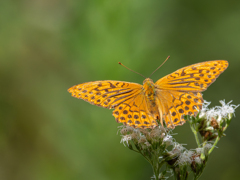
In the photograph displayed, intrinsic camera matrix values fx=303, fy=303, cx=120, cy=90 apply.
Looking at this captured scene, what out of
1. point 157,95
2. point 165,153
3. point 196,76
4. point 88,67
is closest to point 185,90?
point 196,76

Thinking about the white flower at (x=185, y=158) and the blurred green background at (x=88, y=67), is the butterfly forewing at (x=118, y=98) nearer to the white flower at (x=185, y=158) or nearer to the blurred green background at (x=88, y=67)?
the white flower at (x=185, y=158)

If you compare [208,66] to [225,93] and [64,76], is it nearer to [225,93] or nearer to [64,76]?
[225,93]

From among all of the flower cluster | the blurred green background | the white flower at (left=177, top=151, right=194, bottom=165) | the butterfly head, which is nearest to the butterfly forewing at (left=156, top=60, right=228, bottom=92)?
the butterfly head

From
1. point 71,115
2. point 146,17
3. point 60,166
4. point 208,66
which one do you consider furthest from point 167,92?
point 146,17

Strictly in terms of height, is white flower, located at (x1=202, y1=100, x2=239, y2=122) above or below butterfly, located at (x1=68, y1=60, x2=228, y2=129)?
below

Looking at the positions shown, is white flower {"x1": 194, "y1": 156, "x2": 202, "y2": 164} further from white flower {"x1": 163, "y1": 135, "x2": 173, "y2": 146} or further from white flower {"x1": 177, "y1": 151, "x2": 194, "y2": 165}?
white flower {"x1": 163, "y1": 135, "x2": 173, "y2": 146}

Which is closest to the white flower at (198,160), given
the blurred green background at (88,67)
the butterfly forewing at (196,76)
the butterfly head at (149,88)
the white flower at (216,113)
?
the white flower at (216,113)
